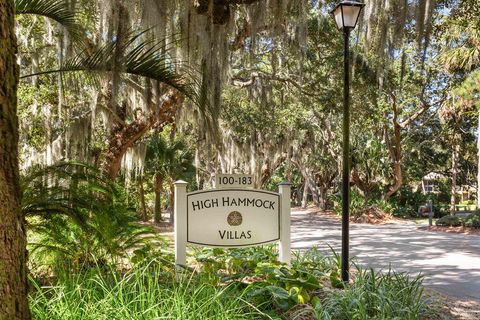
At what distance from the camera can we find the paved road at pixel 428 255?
6.17 metres

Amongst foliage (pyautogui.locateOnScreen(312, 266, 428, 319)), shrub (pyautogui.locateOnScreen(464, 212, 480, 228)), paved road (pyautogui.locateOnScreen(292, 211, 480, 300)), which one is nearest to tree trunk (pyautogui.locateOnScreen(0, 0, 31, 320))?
foliage (pyautogui.locateOnScreen(312, 266, 428, 319))

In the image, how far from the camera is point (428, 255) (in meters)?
8.70

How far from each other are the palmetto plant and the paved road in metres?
3.96

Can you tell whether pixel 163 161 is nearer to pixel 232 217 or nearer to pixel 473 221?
pixel 473 221

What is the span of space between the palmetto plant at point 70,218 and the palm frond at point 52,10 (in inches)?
55.2

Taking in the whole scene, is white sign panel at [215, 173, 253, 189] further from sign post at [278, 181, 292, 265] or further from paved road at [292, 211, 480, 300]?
paved road at [292, 211, 480, 300]

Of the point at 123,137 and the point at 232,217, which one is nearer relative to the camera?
the point at 232,217

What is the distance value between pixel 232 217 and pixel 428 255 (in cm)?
513

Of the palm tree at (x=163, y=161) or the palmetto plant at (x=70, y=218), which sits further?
the palm tree at (x=163, y=161)

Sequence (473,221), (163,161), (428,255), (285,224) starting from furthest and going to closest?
1. (163,161)
2. (473,221)
3. (428,255)
4. (285,224)

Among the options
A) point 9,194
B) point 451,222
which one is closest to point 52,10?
point 9,194

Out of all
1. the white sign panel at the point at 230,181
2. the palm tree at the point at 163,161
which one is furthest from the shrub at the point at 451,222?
the white sign panel at the point at 230,181

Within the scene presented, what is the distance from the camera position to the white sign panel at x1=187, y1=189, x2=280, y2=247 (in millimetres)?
5094

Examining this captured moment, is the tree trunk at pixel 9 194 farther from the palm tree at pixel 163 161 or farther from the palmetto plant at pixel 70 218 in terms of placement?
the palm tree at pixel 163 161
